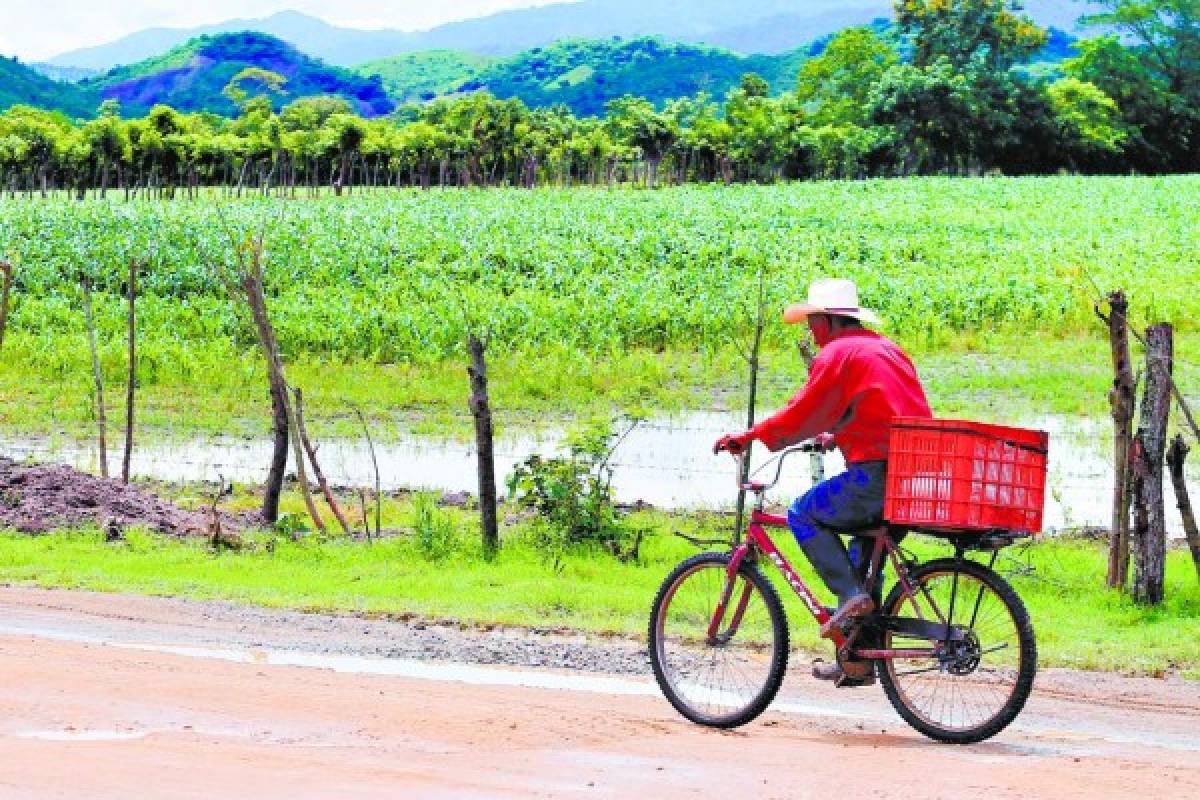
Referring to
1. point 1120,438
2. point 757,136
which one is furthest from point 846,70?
point 1120,438

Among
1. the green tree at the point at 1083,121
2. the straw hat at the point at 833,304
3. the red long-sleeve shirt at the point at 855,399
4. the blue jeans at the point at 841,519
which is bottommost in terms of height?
the blue jeans at the point at 841,519

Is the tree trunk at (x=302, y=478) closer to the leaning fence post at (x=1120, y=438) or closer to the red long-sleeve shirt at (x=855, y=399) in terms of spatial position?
the leaning fence post at (x=1120, y=438)

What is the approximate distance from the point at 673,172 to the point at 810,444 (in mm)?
87467

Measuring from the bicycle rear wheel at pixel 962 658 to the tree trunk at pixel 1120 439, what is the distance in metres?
3.98

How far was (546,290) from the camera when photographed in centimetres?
3134

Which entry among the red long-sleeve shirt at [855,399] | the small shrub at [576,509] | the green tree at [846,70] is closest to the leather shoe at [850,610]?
the red long-sleeve shirt at [855,399]

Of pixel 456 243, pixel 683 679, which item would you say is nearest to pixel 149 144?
pixel 456 243

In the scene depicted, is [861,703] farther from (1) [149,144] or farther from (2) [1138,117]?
(2) [1138,117]

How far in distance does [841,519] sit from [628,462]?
10.8 m

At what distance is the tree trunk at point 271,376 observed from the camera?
12.6 meters

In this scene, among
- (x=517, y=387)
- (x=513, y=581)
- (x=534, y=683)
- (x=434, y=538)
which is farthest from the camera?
(x=517, y=387)

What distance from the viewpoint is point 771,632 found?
6.83 metres

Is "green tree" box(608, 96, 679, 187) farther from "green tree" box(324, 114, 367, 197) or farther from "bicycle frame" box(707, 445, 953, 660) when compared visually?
"bicycle frame" box(707, 445, 953, 660)

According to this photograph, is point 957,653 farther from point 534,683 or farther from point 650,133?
point 650,133
